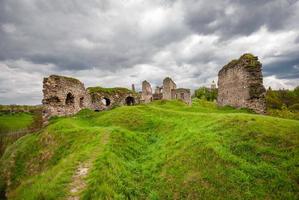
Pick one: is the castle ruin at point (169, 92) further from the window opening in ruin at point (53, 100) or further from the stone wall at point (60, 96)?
the window opening in ruin at point (53, 100)

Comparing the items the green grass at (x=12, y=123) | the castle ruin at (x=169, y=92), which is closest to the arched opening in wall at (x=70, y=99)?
the green grass at (x=12, y=123)

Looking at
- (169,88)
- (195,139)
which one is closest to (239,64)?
(195,139)

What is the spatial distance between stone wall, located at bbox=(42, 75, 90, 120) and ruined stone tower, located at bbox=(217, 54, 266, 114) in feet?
55.6

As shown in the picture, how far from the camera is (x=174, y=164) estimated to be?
28.6 feet

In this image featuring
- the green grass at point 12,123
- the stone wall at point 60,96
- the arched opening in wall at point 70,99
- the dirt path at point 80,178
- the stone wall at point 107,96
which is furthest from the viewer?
the green grass at point 12,123

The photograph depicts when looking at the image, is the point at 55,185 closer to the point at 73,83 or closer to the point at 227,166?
the point at 227,166

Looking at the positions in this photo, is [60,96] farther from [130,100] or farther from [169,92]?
[169,92]

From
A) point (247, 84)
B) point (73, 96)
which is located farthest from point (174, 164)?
point (73, 96)

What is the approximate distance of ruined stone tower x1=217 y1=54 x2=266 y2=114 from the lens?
19.0 m

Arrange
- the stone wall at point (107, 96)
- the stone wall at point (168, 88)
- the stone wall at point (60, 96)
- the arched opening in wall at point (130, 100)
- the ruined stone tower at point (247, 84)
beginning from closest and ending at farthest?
the ruined stone tower at point (247, 84), the stone wall at point (60, 96), the stone wall at point (107, 96), the arched opening in wall at point (130, 100), the stone wall at point (168, 88)

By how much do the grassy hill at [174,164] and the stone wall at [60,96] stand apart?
760cm

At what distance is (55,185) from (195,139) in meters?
6.15

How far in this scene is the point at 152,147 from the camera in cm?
1148

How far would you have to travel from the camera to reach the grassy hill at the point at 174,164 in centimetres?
696
